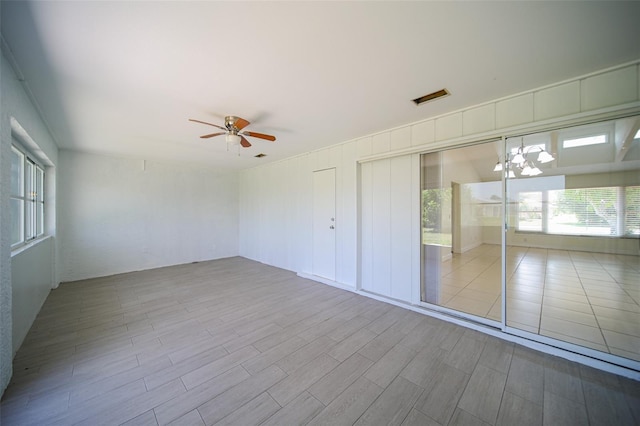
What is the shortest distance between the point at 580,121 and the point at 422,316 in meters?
2.63

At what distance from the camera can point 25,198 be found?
3025 millimetres

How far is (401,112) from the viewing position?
2.86 m

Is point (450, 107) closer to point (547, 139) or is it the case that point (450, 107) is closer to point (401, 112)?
point (401, 112)

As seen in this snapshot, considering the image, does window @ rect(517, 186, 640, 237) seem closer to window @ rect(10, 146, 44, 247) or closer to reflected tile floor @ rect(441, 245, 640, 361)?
reflected tile floor @ rect(441, 245, 640, 361)

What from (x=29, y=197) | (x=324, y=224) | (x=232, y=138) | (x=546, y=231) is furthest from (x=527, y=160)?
(x=29, y=197)

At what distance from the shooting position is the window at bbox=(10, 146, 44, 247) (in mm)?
2688

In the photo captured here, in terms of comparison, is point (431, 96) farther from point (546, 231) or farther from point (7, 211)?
point (7, 211)

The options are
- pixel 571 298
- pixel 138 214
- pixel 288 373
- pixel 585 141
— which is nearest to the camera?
pixel 288 373

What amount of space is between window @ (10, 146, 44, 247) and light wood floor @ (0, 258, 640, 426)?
115 cm

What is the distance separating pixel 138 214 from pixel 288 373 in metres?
5.39

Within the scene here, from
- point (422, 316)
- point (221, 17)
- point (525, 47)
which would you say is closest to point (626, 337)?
point (422, 316)

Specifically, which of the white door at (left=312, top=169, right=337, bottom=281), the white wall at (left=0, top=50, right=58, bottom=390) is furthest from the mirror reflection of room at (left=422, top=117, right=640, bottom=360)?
the white wall at (left=0, top=50, right=58, bottom=390)

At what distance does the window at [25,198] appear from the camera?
8.82 ft

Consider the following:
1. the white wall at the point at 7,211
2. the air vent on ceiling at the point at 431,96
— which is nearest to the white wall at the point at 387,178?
the air vent on ceiling at the point at 431,96
